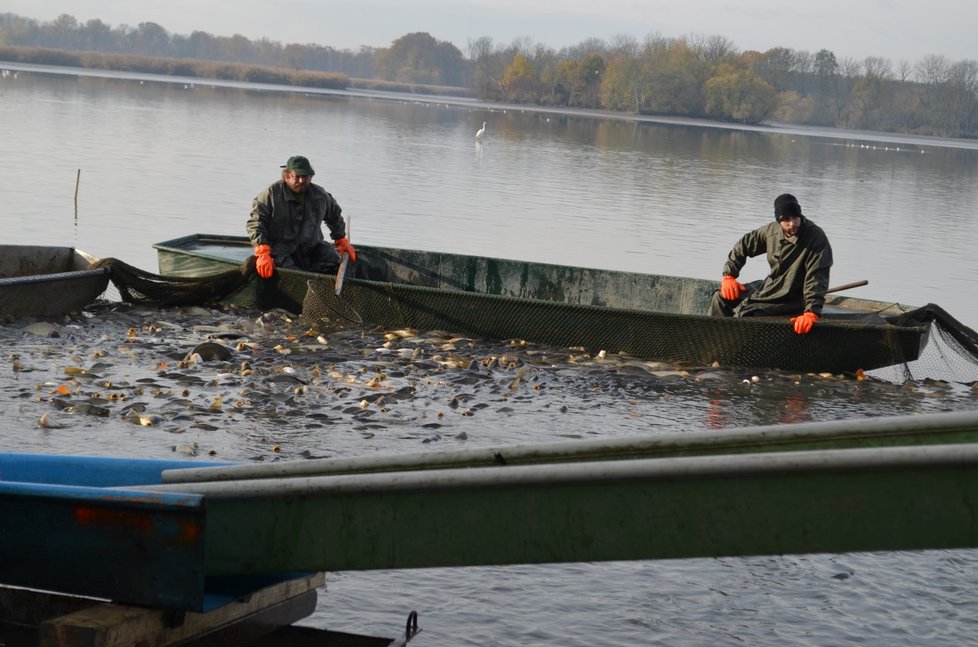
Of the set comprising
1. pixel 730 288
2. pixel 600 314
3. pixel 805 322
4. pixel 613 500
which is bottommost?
pixel 600 314

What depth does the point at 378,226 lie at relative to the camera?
71.6 feet

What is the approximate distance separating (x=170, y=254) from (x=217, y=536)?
9.31 meters

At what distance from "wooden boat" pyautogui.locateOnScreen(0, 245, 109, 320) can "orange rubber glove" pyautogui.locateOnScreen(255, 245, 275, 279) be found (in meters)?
1.55

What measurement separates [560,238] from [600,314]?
409 inches

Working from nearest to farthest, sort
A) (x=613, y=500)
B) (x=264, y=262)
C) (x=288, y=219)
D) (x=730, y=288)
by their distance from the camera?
(x=613, y=500)
(x=730, y=288)
(x=264, y=262)
(x=288, y=219)

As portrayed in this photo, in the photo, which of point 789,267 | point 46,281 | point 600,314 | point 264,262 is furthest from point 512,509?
point 46,281

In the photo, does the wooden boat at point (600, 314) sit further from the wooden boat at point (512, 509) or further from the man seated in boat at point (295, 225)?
the wooden boat at point (512, 509)

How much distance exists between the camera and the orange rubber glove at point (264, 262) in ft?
40.5

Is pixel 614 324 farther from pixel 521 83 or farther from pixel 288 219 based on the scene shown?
pixel 521 83

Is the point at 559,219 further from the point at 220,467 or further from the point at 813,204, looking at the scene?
the point at 220,467

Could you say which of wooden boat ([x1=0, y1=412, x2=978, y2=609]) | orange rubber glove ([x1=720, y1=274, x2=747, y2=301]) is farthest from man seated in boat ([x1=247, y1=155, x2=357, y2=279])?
wooden boat ([x1=0, y1=412, x2=978, y2=609])

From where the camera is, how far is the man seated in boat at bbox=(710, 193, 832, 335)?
1116cm

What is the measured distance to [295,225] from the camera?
1288 cm

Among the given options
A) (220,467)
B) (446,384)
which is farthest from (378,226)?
(220,467)
